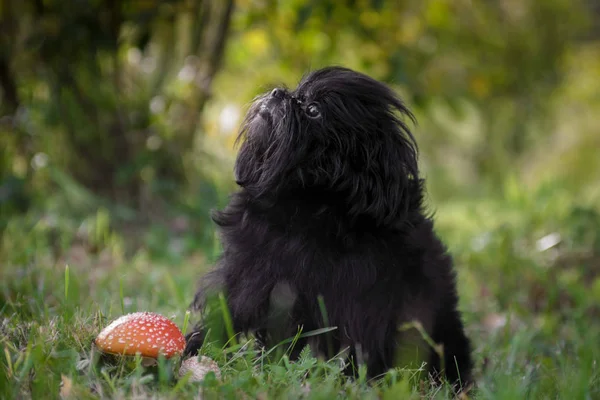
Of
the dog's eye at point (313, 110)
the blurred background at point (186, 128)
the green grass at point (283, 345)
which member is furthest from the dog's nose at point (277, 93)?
the blurred background at point (186, 128)

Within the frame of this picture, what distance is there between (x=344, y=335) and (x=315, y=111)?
2.67 feet

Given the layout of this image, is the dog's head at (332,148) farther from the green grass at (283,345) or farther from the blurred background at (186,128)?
the blurred background at (186,128)

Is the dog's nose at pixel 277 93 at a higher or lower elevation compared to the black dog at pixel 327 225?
higher

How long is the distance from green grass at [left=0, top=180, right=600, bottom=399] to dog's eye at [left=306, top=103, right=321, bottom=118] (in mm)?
841

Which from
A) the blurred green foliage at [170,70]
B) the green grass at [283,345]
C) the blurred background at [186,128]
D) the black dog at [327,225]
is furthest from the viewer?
the blurred green foliage at [170,70]

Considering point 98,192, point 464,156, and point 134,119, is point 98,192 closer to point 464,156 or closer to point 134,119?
point 134,119

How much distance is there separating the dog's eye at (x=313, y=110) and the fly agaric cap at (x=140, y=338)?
0.91 metres

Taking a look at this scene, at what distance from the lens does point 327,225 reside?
2434mm

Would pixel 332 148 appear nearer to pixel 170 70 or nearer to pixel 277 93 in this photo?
pixel 277 93

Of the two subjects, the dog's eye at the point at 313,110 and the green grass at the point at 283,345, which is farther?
the dog's eye at the point at 313,110

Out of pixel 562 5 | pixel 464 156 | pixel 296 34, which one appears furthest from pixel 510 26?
pixel 296 34

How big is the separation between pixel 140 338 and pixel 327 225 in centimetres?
81

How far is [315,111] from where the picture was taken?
242 cm

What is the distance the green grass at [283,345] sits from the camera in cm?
190
